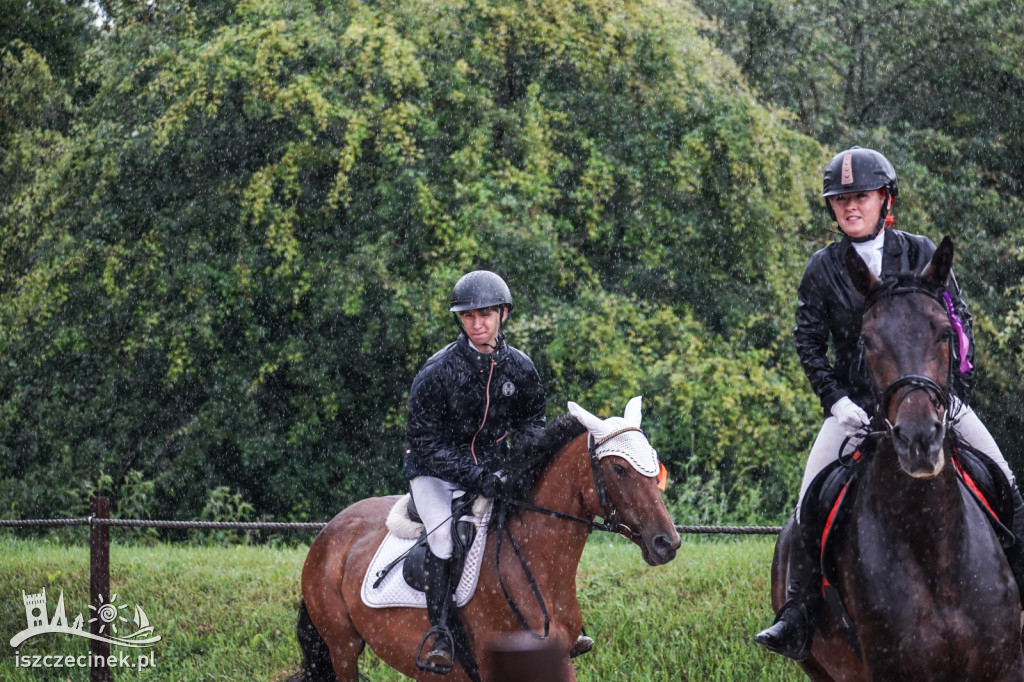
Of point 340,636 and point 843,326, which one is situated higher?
point 843,326

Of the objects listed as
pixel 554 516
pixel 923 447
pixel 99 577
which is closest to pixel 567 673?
pixel 554 516

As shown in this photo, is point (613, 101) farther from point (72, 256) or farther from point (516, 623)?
point (516, 623)

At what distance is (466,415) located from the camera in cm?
559

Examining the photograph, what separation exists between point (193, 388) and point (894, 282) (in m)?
13.5

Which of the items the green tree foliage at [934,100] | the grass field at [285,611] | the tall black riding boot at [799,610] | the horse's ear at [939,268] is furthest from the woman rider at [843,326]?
the green tree foliage at [934,100]

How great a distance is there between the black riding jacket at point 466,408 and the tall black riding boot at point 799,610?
1564 millimetres

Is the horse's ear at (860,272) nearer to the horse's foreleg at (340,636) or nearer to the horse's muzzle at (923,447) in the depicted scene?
the horse's muzzle at (923,447)

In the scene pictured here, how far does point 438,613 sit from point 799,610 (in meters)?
1.84

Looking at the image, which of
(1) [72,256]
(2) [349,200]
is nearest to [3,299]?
(1) [72,256]

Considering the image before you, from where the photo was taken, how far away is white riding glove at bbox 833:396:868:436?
4.14 meters

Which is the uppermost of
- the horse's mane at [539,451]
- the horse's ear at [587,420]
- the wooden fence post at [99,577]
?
the horse's ear at [587,420]

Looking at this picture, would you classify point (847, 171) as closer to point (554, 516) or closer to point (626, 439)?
point (626, 439)

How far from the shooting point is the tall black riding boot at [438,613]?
5281mm

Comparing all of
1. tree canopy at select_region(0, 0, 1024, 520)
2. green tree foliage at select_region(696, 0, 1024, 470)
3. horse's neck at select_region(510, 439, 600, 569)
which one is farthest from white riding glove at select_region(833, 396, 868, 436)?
green tree foliage at select_region(696, 0, 1024, 470)
